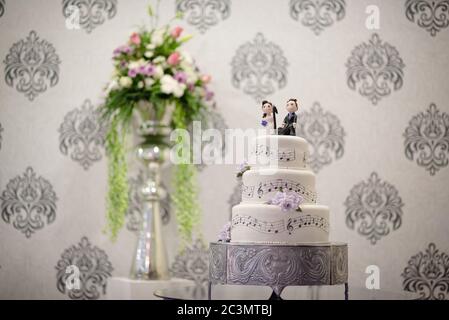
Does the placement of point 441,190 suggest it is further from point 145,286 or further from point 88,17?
point 88,17

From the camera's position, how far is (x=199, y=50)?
15.7 feet

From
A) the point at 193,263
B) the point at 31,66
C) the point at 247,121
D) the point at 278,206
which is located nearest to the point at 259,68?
the point at 247,121

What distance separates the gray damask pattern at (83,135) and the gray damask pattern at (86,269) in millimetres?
605

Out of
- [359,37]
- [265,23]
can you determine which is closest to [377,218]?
[359,37]

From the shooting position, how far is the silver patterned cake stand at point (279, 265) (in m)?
2.78

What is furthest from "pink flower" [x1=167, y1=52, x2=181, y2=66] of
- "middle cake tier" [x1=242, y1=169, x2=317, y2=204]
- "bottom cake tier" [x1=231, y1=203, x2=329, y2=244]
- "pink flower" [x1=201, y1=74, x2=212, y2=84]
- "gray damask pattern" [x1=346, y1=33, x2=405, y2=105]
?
"bottom cake tier" [x1=231, y1=203, x2=329, y2=244]

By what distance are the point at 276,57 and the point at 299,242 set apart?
220cm

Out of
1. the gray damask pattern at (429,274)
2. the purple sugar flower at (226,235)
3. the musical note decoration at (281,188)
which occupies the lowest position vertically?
the gray damask pattern at (429,274)

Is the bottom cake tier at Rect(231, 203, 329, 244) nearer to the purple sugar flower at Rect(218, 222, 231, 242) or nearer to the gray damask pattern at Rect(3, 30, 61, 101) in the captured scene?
the purple sugar flower at Rect(218, 222, 231, 242)

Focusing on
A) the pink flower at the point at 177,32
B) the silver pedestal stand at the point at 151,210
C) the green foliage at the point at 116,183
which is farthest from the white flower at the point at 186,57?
the green foliage at the point at 116,183

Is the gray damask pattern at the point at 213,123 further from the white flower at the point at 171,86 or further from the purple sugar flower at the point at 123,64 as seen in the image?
the purple sugar flower at the point at 123,64

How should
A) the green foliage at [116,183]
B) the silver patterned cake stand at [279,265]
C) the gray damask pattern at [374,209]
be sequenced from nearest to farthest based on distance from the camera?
1. the silver patterned cake stand at [279,265]
2. the green foliage at [116,183]
3. the gray damask pattern at [374,209]

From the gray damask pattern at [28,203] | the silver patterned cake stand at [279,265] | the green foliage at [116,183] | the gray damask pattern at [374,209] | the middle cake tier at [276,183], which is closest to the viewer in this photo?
the silver patterned cake stand at [279,265]

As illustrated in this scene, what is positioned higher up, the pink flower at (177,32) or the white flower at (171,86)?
the pink flower at (177,32)
